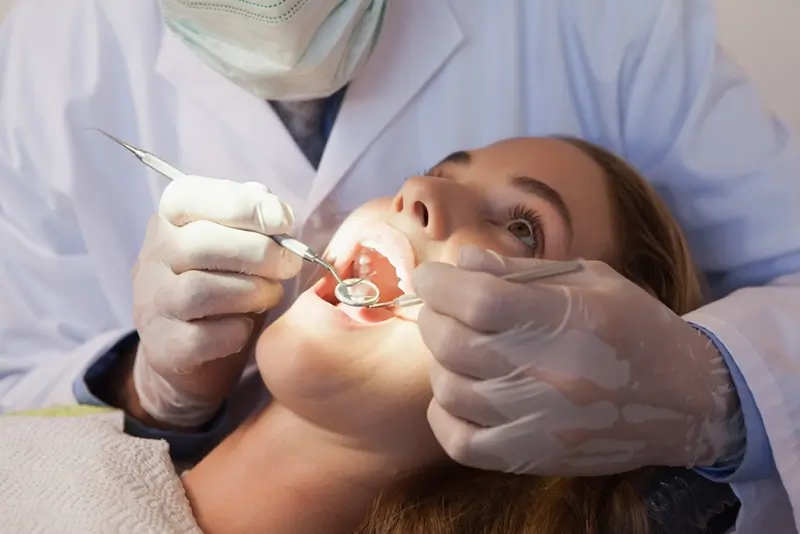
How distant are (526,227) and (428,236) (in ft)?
0.45

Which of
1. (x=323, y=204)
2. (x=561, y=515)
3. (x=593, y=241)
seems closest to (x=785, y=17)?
(x=593, y=241)

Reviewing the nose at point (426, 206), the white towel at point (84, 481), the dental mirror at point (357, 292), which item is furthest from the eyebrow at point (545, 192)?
the white towel at point (84, 481)

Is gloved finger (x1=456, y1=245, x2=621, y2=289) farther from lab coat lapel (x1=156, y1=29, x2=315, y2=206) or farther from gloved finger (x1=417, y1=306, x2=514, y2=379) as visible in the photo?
lab coat lapel (x1=156, y1=29, x2=315, y2=206)

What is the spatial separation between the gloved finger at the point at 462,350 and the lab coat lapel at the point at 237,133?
50cm

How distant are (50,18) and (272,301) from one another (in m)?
0.70

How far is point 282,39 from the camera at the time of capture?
108cm

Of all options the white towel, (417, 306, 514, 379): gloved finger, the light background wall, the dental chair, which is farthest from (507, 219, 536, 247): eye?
the light background wall

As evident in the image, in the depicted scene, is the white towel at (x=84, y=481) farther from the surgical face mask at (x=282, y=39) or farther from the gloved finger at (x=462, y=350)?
the surgical face mask at (x=282, y=39)

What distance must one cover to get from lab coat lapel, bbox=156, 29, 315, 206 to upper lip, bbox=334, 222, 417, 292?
0.24 metres

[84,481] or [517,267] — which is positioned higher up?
[517,267]

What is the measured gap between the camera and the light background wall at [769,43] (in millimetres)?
1695

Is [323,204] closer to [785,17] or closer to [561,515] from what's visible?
[561,515]

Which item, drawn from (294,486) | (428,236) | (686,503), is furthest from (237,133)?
(686,503)

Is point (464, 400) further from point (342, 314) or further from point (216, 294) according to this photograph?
point (216, 294)
